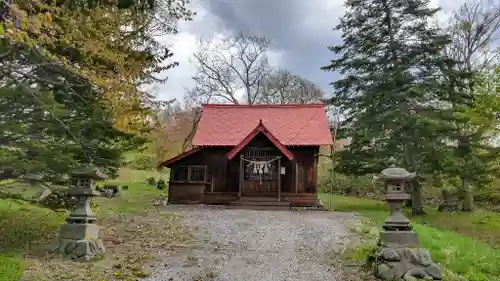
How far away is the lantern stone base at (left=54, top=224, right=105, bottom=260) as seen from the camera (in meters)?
7.67

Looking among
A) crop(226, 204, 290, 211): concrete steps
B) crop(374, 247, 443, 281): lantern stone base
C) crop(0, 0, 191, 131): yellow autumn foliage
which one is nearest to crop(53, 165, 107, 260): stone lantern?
crop(0, 0, 191, 131): yellow autumn foliage

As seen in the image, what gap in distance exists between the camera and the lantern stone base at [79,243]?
7.67 meters

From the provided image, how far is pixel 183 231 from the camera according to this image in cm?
1073

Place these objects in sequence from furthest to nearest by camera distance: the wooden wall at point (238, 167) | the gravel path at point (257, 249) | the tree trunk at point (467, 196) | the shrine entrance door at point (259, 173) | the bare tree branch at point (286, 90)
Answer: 1. the bare tree branch at point (286, 90)
2. the wooden wall at point (238, 167)
3. the shrine entrance door at point (259, 173)
4. the tree trunk at point (467, 196)
5. the gravel path at point (257, 249)

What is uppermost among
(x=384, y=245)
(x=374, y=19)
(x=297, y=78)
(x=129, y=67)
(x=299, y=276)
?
(x=297, y=78)

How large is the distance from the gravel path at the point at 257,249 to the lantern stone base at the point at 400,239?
1.05m

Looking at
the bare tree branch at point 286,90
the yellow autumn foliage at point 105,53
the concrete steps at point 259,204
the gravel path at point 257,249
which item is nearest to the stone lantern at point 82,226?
the gravel path at point 257,249

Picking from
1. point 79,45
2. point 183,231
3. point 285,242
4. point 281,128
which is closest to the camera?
point 79,45

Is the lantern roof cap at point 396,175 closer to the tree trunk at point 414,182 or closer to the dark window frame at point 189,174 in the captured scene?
the tree trunk at point 414,182

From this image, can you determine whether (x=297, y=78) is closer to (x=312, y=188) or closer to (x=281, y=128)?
(x=281, y=128)

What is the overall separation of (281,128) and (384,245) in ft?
42.6

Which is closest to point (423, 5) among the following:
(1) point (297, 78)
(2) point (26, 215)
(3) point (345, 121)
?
(3) point (345, 121)

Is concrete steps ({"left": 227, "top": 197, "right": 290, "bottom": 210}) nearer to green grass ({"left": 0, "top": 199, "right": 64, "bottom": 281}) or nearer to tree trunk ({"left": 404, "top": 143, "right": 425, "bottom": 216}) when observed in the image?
tree trunk ({"left": 404, "top": 143, "right": 425, "bottom": 216})

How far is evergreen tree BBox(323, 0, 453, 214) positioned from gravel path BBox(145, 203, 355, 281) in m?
4.95
